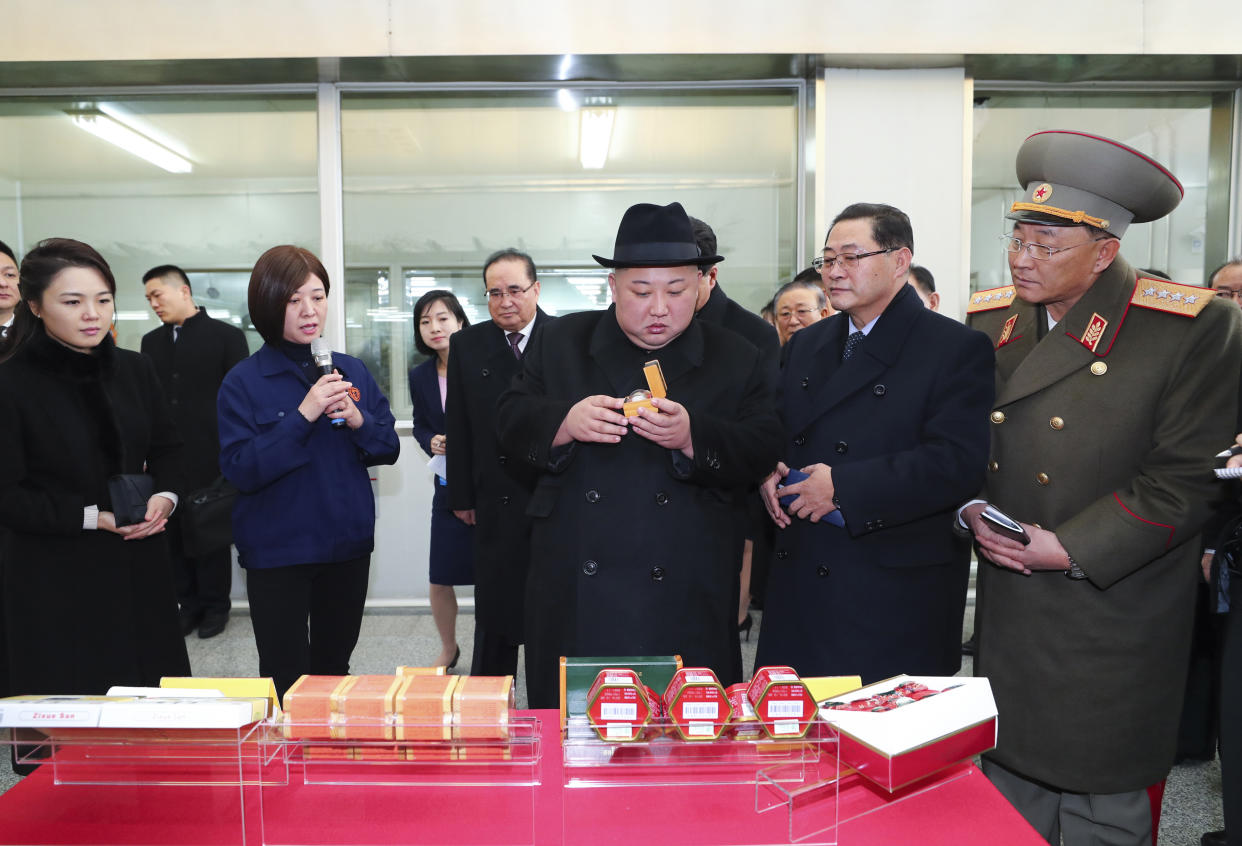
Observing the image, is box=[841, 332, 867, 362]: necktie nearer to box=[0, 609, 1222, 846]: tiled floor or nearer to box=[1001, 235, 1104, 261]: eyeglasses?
box=[1001, 235, 1104, 261]: eyeglasses

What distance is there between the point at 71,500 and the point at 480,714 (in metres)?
1.72

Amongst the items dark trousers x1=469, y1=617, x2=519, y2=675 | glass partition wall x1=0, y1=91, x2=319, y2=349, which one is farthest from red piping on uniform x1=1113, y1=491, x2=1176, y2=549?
glass partition wall x1=0, y1=91, x2=319, y2=349

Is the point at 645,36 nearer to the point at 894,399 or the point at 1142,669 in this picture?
the point at 894,399

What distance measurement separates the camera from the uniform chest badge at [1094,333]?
1.82 m

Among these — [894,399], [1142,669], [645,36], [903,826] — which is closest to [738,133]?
[645,36]

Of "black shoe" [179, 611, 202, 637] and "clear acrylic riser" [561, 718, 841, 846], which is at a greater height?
"clear acrylic riser" [561, 718, 841, 846]

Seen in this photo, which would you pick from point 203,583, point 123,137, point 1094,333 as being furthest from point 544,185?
point 1094,333

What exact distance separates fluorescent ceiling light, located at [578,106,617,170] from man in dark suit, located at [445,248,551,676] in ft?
6.79

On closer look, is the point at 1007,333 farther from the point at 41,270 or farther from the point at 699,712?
the point at 41,270

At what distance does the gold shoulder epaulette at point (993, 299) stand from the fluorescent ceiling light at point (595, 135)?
3092 mm

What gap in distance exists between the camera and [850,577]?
1.88 meters

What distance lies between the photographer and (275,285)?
7.64 feet

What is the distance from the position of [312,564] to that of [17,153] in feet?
13.2

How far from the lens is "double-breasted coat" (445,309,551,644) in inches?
116
